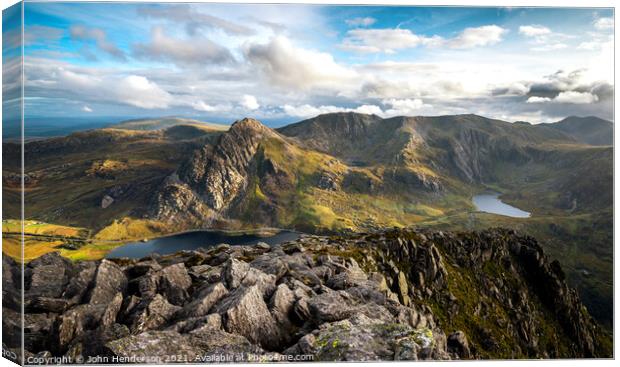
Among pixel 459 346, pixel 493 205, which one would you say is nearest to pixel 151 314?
pixel 459 346

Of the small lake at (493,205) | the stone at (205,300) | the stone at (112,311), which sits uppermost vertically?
the stone at (205,300)

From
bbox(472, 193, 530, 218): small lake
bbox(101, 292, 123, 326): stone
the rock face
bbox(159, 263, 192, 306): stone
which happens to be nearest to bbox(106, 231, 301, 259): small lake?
bbox(472, 193, 530, 218): small lake

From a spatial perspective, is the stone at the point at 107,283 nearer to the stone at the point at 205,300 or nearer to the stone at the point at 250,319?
the stone at the point at 205,300

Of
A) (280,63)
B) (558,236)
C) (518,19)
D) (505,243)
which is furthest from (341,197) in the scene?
(518,19)

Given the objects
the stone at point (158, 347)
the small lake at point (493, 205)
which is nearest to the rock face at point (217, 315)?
the stone at point (158, 347)

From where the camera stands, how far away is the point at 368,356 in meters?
14.5

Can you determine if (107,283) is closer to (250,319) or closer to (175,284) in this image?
(175,284)

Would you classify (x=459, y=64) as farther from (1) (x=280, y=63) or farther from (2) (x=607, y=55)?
(1) (x=280, y=63)

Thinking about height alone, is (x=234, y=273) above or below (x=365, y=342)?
above

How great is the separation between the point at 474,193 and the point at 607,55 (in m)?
79.8

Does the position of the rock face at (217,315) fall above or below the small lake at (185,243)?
above

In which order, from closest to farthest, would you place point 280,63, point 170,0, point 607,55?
1. point 170,0
2. point 607,55
3. point 280,63

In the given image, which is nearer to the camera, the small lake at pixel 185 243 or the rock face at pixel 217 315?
the rock face at pixel 217 315

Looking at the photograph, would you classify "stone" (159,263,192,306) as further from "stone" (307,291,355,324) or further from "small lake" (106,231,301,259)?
"small lake" (106,231,301,259)
